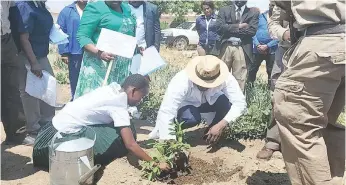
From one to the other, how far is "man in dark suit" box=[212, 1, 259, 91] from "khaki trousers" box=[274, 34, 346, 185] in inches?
123

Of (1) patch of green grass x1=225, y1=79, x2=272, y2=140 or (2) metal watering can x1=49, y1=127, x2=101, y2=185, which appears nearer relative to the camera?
(2) metal watering can x1=49, y1=127, x2=101, y2=185

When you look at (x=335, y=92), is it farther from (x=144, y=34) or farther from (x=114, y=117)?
(x=144, y=34)

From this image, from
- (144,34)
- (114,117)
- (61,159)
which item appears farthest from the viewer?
(144,34)

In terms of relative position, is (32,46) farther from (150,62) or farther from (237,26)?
(237,26)

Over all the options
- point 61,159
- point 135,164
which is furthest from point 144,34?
point 61,159

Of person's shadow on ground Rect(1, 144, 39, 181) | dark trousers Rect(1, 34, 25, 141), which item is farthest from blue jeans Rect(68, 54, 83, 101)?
person's shadow on ground Rect(1, 144, 39, 181)

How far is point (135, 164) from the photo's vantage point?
11.3ft

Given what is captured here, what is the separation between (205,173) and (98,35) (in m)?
1.72

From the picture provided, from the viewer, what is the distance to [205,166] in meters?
3.54

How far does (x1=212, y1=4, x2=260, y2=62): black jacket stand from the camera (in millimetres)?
5609

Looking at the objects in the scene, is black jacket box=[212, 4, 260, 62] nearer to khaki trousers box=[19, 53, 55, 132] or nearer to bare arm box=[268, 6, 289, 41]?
khaki trousers box=[19, 53, 55, 132]

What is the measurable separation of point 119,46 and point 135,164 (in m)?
1.14

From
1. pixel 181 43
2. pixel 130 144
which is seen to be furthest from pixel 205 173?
pixel 181 43

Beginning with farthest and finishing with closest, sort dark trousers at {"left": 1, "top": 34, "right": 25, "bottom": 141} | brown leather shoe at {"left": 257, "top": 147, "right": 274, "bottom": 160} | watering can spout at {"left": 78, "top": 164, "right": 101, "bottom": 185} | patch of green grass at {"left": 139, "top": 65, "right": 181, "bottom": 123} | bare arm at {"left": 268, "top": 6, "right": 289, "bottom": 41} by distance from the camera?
patch of green grass at {"left": 139, "top": 65, "right": 181, "bottom": 123}, dark trousers at {"left": 1, "top": 34, "right": 25, "bottom": 141}, brown leather shoe at {"left": 257, "top": 147, "right": 274, "bottom": 160}, watering can spout at {"left": 78, "top": 164, "right": 101, "bottom": 185}, bare arm at {"left": 268, "top": 6, "right": 289, "bottom": 41}
